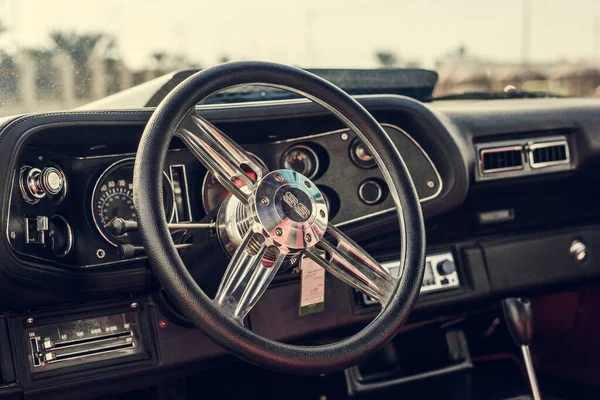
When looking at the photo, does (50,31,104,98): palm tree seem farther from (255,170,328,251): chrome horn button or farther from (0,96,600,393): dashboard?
(255,170,328,251): chrome horn button

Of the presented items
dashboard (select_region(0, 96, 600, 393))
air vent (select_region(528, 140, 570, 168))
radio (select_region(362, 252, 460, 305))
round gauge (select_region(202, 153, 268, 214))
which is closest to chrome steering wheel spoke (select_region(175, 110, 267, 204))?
dashboard (select_region(0, 96, 600, 393))

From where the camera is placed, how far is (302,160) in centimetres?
232

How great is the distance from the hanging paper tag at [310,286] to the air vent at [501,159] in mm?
772

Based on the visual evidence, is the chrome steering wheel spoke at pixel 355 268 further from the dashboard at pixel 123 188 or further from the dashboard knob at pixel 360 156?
the dashboard knob at pixel 360 156

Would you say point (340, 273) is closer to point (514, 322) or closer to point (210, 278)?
point (210, 278)

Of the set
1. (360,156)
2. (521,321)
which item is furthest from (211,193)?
(521,321)

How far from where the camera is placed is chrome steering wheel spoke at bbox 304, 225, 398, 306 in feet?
5.91

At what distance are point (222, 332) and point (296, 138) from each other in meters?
0.89

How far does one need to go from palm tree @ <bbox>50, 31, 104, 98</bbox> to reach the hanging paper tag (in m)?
1.04

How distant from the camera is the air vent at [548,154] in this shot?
256cm

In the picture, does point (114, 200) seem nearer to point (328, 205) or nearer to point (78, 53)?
point (328, 205)

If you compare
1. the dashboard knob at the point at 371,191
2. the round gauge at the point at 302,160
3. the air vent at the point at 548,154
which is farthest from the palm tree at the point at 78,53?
the air vent at the point at 548,154

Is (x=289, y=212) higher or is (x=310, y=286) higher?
(x=289, y=212)

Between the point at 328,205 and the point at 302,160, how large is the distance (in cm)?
16
